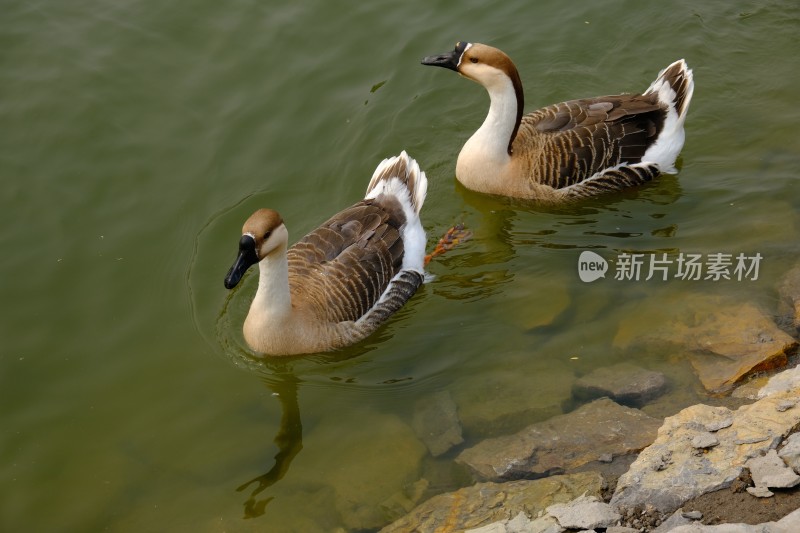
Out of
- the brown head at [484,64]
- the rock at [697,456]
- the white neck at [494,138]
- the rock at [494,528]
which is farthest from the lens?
the white neck at [494,138]

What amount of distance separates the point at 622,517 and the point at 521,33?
8042 millimetres

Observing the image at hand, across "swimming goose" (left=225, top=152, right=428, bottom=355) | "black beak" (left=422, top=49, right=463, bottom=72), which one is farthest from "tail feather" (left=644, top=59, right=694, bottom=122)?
→ "swimming goose" (left=225, top=152, right=428, bottom=355)

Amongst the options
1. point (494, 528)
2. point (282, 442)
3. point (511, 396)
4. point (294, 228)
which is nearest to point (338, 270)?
point (294, 228)

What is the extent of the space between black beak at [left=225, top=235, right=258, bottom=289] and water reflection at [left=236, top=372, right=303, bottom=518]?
1.32 m

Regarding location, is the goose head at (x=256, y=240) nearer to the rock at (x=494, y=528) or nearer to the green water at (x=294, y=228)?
the green water at (x=294, y=228)

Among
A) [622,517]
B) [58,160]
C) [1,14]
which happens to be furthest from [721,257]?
[1,14]

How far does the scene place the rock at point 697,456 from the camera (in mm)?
5324

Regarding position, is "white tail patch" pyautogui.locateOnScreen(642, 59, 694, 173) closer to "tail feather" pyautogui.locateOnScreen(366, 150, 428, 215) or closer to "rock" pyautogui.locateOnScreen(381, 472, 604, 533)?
"tail feather" pyautogui.locateOnScreen(366, 150, 428, 215)

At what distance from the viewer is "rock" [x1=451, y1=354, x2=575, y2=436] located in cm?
711

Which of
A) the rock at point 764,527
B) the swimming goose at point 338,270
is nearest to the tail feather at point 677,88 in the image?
the swimming goose at point 338,270

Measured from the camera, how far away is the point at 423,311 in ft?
27.9

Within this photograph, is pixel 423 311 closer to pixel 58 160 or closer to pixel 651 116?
pixel 651 116

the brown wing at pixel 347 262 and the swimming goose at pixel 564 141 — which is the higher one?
the swimming goose at pixel 564 141

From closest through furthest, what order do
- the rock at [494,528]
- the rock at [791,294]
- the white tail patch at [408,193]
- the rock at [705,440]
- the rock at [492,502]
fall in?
the rock at [494,528], the rock at [705,440], the rock at [492,502], the rock at [791,294], the white tail patch at [408,193]
